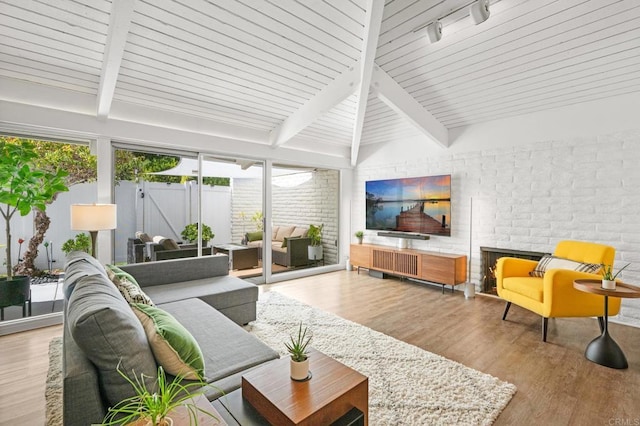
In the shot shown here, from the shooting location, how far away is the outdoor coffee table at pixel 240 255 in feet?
17.9

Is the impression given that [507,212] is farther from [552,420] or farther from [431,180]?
[552,420]

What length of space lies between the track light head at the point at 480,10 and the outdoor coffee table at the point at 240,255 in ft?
15.1

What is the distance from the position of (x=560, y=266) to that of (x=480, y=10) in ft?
8.67

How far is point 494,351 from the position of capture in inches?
108

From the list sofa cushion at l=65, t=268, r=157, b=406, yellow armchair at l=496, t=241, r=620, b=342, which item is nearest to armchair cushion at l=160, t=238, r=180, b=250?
sofa cushion at l=65, t=268, r=157, b=406

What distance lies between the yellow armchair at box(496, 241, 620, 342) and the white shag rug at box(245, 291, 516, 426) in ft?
3.63

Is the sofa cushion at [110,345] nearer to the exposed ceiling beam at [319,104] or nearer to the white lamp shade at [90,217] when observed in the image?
the white lamp shade at [90,217]

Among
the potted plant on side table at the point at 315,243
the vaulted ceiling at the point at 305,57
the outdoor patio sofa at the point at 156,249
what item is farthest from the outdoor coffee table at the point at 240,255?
the vaulted ceiling at the point at 305,57

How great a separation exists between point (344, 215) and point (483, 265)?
8.96 ft

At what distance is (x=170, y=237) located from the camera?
14.7 feet

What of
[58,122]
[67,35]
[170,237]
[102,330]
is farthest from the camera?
[170,237]

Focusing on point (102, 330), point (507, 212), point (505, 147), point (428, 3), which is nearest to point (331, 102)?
point (428, 3)

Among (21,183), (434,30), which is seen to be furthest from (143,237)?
(434,30)

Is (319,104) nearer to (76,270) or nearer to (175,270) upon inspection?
(175,270)
